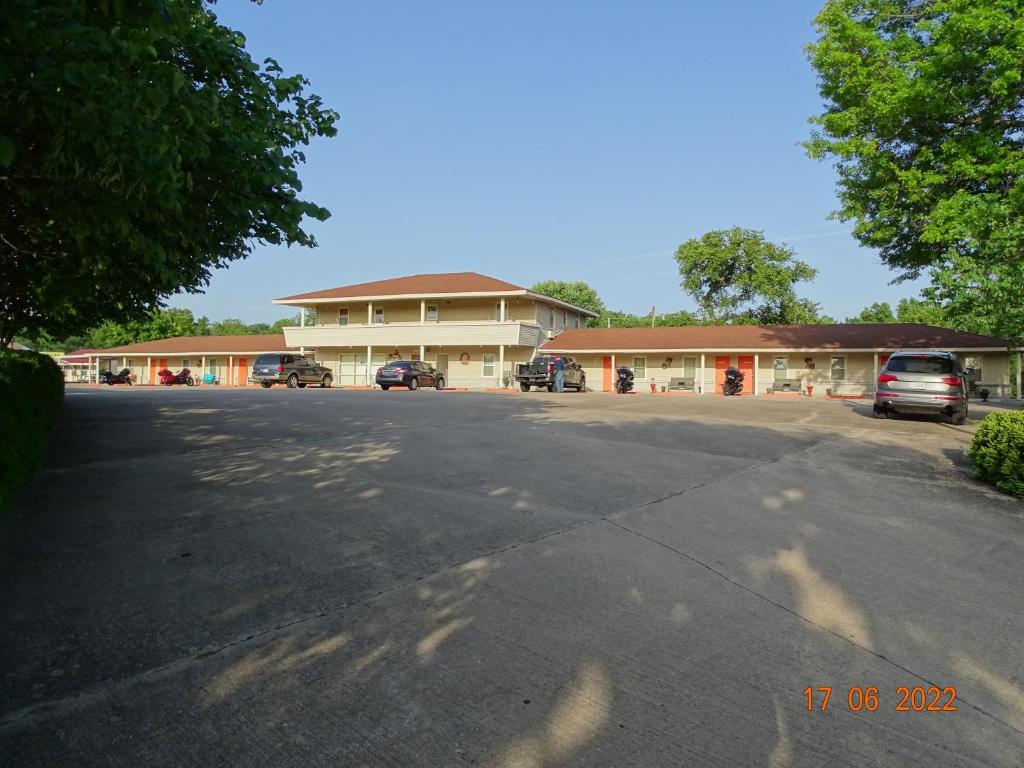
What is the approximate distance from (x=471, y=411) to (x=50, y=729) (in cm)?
1276

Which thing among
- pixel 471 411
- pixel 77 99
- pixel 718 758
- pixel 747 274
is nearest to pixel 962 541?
pixel 718 758

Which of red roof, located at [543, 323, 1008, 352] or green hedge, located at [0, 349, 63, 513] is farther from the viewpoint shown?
red roof, located at [543, 323, 1008, 352]

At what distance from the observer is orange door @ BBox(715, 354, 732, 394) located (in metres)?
33.6

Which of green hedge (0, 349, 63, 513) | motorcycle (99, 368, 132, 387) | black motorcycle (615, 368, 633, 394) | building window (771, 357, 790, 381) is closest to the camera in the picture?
green hedge (0, 349, 63, 513)

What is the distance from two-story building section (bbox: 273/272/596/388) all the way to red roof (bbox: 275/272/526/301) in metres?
0.06

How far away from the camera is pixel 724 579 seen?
4102mm

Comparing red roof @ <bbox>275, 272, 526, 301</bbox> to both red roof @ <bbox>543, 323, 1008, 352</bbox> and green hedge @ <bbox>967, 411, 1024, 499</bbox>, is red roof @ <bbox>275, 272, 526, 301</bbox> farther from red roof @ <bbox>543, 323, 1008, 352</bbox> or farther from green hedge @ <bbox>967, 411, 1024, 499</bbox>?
green hedge @ <bbox>967, 411, 1024, 499</bbox>

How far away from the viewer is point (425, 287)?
126 feet

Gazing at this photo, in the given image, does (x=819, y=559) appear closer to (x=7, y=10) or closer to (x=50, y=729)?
(x=50, y=729)

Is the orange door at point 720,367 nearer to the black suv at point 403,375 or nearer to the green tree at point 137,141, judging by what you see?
the black suv at point 403,375

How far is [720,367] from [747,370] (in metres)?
1.46

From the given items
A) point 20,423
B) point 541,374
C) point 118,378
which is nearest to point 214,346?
A: point 118,378

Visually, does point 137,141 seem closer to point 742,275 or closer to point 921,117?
point 921,117

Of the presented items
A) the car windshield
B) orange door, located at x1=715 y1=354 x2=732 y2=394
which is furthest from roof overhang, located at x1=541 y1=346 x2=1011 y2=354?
the car windshield
